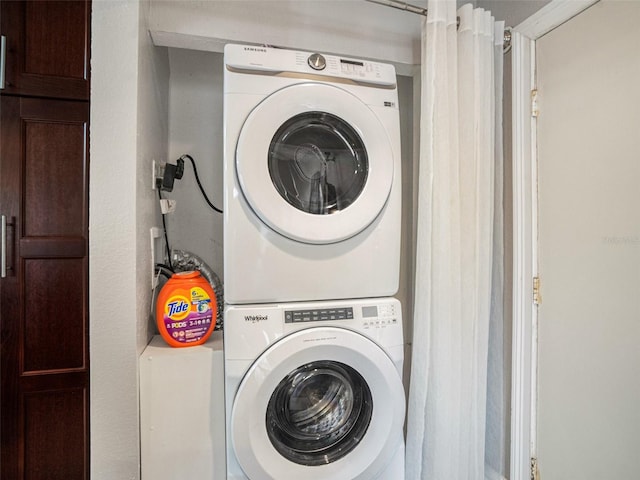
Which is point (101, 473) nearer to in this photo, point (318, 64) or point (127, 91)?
point (127, 91)

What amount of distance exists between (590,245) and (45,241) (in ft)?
6.49

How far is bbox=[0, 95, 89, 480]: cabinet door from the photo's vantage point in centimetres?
112

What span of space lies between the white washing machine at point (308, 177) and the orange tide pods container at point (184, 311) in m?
0.18

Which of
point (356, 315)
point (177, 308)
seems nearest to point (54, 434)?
point (177, 308)

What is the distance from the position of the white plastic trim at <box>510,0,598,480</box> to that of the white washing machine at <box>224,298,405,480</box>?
59cm

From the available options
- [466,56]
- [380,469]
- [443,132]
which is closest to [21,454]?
[380,469]

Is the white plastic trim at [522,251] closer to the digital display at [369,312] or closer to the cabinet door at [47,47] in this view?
the digital display at [369,312]

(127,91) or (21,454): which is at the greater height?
(127,91)

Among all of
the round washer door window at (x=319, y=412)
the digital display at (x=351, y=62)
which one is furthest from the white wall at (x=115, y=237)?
the digital display at (x=351, y=62)

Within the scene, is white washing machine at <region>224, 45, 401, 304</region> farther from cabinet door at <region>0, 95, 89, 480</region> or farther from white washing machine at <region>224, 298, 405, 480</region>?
cabinet door at <region>0, 95, 89, 480</region>

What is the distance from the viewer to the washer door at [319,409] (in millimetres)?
1016

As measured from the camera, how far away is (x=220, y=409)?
1.15 meters

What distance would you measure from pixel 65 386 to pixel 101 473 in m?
0.33

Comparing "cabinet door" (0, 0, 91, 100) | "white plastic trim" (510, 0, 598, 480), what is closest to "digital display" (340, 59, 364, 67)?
"white plastic trim" (510, 0, 598, 480)
